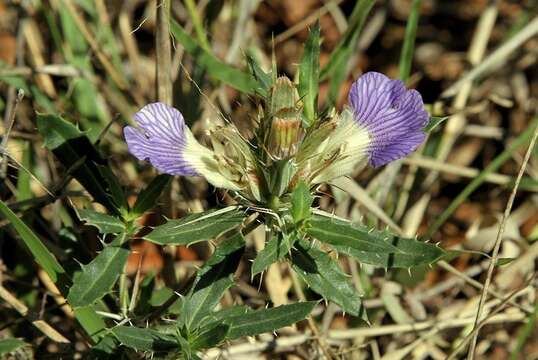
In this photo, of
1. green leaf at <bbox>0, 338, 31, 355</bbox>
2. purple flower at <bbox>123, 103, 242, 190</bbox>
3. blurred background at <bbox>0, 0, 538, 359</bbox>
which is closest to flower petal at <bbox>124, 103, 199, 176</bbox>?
purple flower at <bbox>123, 103, 242, 190</bbox>

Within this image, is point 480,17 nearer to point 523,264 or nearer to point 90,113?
point 523,264

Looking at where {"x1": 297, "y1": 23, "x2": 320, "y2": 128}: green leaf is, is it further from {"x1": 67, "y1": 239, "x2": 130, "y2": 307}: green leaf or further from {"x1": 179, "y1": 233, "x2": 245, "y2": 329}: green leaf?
{"x1": 67, "y1": 239, "x2": 130, "y2": 307}: green leaf

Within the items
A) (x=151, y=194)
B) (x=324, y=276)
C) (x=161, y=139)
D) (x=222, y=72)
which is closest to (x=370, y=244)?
(x=324, y=276)

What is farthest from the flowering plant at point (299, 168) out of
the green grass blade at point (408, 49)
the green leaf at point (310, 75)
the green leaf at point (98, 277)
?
the green grass blade at point (408, 49)

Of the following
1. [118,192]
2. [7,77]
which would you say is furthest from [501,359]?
[7,77]

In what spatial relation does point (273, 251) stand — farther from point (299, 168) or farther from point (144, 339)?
point (144, 339)

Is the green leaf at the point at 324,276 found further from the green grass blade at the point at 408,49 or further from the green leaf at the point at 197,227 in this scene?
the green grass blade at the point at 408,49
